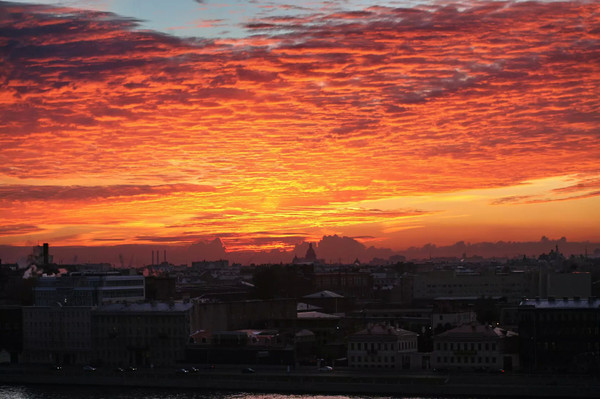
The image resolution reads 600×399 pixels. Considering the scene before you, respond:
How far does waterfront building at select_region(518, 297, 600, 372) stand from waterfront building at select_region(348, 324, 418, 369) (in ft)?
25.9

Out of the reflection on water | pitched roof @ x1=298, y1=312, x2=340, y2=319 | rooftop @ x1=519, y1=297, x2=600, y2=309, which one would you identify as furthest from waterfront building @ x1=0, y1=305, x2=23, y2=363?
rooftop @ x1=519, y1=297, x2=600, y2=309

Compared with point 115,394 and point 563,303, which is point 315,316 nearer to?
point 115,394

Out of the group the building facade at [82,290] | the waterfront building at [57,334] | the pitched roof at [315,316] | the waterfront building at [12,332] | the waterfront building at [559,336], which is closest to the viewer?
the waterfront building at [559,336]

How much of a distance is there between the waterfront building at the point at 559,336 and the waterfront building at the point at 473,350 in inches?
49.2

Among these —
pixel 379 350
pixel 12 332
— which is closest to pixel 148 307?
pixel 12 332

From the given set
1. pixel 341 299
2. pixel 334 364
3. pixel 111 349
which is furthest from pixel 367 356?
pixel 341 299

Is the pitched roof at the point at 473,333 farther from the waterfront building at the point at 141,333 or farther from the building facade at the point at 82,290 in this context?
the building facade at the point at 82,290

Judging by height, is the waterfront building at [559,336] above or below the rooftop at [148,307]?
below

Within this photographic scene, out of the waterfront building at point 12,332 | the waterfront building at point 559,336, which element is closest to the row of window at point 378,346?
the waterfront building at point 559,336

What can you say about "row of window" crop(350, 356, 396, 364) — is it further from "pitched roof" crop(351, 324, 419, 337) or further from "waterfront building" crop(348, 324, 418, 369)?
"pitched roof" crop(351, 324, 419, 337)

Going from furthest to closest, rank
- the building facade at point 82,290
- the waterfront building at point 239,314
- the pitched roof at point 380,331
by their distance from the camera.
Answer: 1. the building facade at point 82,290
2. the waterfront building at point 239,314
3. the pitched roof at point 380,331

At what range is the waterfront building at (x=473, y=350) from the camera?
79.6m

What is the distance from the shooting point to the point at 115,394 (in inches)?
3145

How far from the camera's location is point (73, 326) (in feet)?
317
